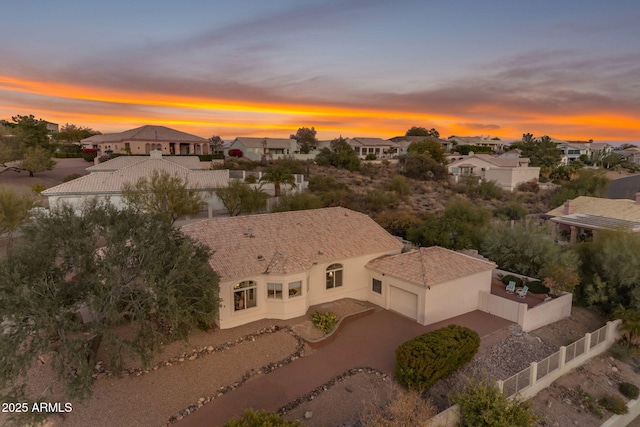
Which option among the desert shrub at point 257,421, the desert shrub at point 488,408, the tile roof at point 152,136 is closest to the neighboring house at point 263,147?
the tile roof at point 152,136

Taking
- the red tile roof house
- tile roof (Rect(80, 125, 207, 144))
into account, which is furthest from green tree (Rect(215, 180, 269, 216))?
tile roof (Rect(80, 125, 207, 144))

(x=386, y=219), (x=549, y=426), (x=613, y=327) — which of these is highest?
(x=386, y=219)

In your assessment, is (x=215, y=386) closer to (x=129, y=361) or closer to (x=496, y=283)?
(x=129, y=361)

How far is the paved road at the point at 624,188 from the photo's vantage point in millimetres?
65262

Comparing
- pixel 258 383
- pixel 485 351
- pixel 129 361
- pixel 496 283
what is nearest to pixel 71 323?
pixel 129 361

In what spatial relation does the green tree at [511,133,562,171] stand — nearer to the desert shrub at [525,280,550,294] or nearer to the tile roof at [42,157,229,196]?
the desert shrub at [525,280,550,294]

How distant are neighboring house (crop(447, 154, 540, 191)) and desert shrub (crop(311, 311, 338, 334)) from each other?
53.7 m

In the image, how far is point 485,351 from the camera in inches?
677

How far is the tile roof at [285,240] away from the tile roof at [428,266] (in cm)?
124

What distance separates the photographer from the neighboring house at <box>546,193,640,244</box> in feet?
96.9

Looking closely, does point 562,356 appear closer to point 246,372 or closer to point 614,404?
point 614,404

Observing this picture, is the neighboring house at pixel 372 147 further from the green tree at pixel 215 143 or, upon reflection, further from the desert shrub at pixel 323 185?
the desert shrub at pixel 323 185

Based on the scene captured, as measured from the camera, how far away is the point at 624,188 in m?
72.4

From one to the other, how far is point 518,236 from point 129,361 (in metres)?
23.8
